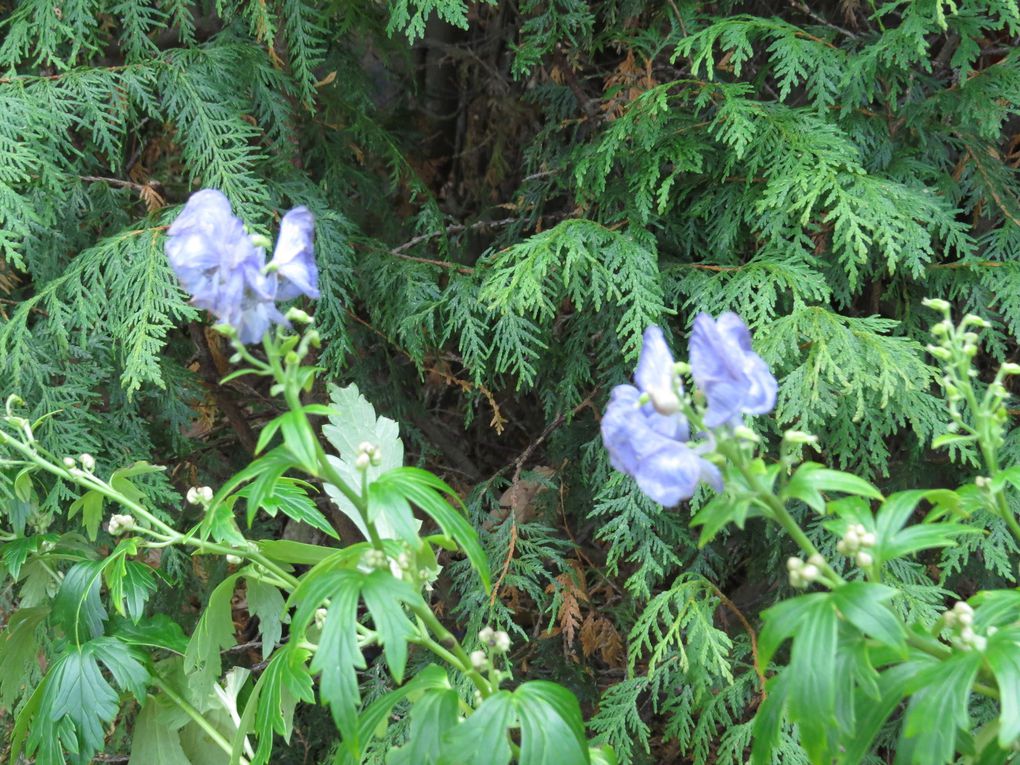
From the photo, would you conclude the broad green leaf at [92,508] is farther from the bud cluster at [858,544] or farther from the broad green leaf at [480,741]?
the bud cluster at [858,544]

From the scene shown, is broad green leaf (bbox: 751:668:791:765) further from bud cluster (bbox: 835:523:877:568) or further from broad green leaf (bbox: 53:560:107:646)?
broad green leaf (bbox: 53:560:107:646)

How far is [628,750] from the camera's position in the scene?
1624 mm

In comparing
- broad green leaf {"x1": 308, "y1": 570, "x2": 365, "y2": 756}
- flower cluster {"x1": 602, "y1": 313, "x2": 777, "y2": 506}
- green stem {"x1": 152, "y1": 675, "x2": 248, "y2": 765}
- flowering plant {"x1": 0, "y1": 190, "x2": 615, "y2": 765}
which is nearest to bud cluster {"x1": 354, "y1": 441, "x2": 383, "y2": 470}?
flowering plant {"x1": 0, "y1": 190, "x2": 615, "y2": 765}

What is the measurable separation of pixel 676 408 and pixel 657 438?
0.04 m

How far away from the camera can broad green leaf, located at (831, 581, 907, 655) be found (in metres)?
0.78

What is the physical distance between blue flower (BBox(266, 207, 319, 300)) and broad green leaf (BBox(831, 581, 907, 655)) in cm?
53

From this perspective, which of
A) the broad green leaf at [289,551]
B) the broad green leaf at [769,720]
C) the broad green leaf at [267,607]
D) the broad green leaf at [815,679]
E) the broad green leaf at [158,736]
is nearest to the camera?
the broad green leaf at [815,679]

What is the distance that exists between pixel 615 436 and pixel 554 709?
0.29m

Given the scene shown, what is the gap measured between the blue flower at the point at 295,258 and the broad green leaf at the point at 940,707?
62cm

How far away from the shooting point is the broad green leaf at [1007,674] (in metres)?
0.77

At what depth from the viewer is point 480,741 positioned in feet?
2.98

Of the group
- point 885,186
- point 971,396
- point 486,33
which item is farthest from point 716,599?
point 486,33

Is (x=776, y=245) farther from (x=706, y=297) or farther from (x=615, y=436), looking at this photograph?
(x=615, y=436)

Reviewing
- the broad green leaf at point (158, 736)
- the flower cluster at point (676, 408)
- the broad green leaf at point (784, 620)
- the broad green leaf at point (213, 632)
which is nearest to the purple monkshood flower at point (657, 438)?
the flower cluster at point (676, 408)
